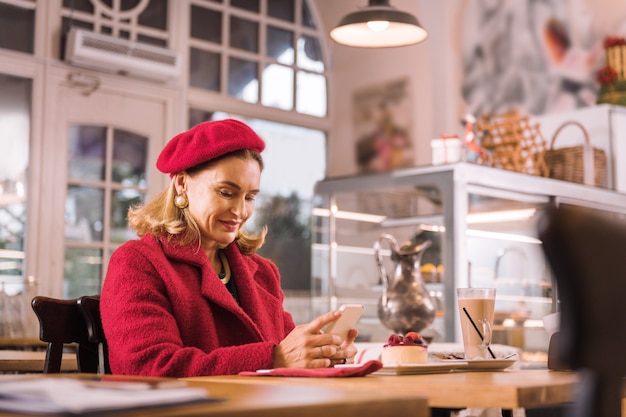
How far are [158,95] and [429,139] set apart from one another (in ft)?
6.25

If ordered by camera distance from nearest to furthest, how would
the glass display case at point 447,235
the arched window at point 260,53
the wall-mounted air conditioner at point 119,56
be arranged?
the glass display case at point 447,235 → the wall-mounted air conditioner at point 119,56 → the arched window at point 260,53

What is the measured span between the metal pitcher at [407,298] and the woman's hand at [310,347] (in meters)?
2.23

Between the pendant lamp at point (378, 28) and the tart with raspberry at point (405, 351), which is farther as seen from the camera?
the pendant lamp at point (378, 28)

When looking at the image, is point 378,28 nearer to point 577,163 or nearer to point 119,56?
point 577,163

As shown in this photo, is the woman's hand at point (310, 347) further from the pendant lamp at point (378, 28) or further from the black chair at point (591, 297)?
the pendant lamp at point (378, 28)

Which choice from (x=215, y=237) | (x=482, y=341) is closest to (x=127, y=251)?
(x=215, y=237)

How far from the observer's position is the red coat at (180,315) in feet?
5.65

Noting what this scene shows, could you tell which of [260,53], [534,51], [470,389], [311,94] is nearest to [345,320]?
[470,389]

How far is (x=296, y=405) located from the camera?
2.84 ft

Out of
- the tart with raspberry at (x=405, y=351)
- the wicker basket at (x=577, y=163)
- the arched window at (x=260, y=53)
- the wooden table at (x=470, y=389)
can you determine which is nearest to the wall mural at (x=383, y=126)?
the arched window at (x=260, y=53)

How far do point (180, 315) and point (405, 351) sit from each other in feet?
1.61

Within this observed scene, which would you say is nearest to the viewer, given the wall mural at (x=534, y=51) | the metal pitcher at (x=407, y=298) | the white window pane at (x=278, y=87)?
the metal pitcher at (x=407, y=298)

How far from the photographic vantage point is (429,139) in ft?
20.7

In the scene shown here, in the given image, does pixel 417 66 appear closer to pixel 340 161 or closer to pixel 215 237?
pixel 340 161
